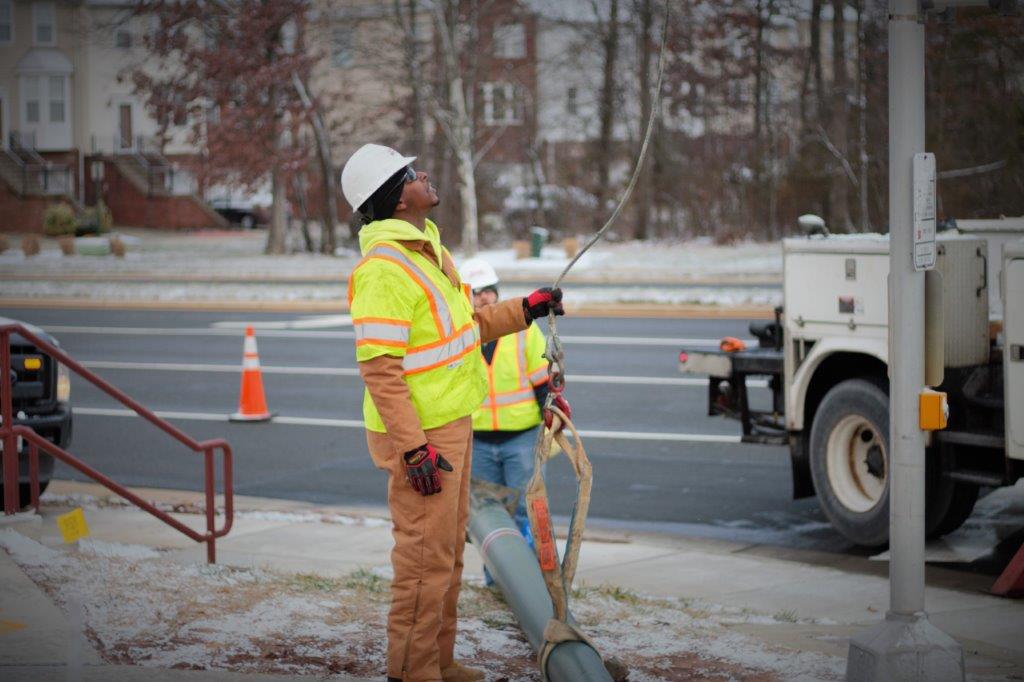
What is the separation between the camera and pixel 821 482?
829 centimetres

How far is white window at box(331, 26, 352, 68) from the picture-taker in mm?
35678

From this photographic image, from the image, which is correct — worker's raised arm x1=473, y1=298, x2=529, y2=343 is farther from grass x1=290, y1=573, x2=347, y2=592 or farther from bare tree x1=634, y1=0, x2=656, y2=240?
bare tree x1=634, y1=0, x2=656, y2=240

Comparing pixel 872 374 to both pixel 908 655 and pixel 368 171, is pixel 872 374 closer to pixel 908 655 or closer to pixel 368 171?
pixel 908 655

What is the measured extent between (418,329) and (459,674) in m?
1.30

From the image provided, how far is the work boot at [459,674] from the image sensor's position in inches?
198

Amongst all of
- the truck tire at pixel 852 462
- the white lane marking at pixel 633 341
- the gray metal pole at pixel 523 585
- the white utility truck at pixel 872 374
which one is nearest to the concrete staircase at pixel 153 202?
the white lane marking at pixel 633 341

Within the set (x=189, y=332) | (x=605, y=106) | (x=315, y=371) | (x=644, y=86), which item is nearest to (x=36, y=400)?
(x=315, y=371)

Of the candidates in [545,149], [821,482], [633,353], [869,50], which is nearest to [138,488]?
[821,482]

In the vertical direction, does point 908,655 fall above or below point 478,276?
below

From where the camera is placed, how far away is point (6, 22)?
185 feet

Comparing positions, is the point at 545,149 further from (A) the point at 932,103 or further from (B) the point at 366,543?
(B) the point at 366,543

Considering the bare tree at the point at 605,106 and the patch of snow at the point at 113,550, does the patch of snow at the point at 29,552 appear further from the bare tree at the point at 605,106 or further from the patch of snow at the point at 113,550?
the bare tree at the point at 605,106

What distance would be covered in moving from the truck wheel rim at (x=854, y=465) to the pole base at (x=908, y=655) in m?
3.15

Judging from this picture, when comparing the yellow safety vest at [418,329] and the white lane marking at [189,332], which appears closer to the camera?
the yellow safety vest at [418,329]
